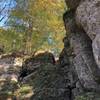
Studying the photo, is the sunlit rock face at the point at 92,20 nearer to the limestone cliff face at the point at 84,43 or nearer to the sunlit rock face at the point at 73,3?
the limestone cliff face at the point at 84,43

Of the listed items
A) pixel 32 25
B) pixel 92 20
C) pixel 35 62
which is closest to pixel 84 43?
pixel 92 20

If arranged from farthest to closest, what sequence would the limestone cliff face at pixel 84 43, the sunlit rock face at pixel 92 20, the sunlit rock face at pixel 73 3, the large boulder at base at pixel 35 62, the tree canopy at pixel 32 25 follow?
1. the tree canopy at pixel 32 25
2. the large boulder at base at pixel 35 62
3. the sunlit rock face at pixel 73 3
4. the limestone cliff face at pixel 84 43
5. the sunlit rock face at pixel 92 20

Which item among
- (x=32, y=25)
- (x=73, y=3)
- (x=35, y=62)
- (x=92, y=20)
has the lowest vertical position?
(x=35, y=62)

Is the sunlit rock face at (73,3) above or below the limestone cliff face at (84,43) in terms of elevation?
above

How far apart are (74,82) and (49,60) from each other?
3.72 meters

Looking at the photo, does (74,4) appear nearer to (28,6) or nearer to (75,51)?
(75,51)

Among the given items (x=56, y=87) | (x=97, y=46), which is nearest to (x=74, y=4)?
(x=97, y=46)

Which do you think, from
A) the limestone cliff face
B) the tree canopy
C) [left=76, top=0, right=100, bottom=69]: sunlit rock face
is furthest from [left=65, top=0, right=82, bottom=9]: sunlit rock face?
the tree canopy

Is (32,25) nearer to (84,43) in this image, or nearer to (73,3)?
(73,3)

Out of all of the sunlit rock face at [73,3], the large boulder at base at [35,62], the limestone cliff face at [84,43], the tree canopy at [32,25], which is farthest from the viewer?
the tree canopy at [32,25]

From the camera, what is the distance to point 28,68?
15.0 metres

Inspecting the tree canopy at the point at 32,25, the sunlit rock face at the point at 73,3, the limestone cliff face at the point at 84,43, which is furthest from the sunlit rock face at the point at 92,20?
the tree canopy at the point at 32,25

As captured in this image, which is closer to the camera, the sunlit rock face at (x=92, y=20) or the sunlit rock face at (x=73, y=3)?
the sunlit rock face at (x=92, y=20)

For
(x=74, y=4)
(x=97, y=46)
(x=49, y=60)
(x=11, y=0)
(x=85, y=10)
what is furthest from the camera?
(x=11, y=0)
